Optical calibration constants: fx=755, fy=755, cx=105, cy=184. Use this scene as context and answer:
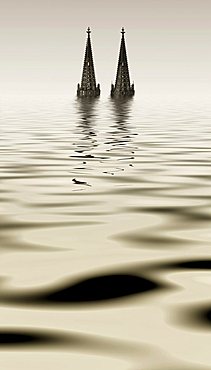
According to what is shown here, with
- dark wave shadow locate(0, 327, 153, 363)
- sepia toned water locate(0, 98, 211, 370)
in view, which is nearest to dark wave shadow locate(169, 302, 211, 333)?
sepia toned water locate(0, 98, 211, 370)

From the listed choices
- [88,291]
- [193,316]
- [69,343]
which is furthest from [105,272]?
[69,343]

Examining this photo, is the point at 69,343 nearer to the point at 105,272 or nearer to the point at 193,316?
the point at 193,316

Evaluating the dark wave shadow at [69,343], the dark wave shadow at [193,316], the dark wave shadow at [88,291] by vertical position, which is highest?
the dark wave shadow at [88,291]

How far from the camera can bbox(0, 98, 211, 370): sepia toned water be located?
5520 mm

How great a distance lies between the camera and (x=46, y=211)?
1194 cm

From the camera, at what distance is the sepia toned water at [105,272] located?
5520 mm

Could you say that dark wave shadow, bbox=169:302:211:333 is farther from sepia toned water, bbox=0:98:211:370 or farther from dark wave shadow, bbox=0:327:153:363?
dark wave shadow, bbox=0:327:153:363

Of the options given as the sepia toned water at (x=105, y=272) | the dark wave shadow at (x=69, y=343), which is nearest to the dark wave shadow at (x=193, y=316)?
the sepia toned water at (x=105, y=272)

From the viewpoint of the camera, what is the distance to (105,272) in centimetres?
788

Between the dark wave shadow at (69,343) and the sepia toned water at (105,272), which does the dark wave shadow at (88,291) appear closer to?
the sepia toned water at (105,272)

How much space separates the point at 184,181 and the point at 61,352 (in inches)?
438

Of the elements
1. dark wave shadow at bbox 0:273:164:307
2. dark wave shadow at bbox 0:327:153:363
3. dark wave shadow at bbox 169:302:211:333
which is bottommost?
dark wave shadow at bbox 0:327:153:363

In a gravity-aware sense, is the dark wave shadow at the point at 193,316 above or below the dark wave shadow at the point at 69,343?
above

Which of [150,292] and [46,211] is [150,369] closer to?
[150,292]
